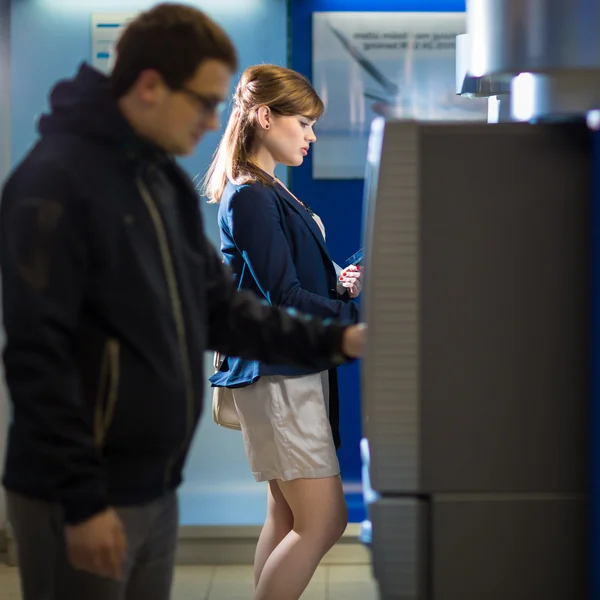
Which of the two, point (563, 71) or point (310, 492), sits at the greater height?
point (563, 71)

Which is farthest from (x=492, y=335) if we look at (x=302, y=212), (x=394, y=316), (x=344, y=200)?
(x=344, y=200)

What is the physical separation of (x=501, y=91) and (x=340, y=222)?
158 cm

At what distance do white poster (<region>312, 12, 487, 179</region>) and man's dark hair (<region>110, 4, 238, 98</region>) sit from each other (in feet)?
6.51

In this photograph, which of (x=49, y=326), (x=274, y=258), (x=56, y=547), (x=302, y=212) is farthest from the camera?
(x=302, y=212)

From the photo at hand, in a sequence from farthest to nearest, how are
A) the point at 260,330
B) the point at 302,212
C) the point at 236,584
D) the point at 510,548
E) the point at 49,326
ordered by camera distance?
1. the point at 236,584
2. the point at 302,212
3. the point at 260,330
4. the point at 510,548
5. the point at 49,326

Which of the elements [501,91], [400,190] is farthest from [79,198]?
[501,91]

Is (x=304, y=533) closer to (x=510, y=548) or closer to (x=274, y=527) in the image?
(x=274, y=527)

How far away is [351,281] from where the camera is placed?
2.39m

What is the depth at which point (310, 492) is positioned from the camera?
7.52ft

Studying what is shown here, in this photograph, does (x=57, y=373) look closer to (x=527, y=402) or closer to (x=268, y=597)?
(x=527, y=402)

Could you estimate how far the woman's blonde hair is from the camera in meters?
2.35

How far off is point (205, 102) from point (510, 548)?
0.79 meters

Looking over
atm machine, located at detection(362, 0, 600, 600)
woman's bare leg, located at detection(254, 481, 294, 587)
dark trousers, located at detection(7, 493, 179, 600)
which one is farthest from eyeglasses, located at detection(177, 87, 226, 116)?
woman's bare leg, located at detection(254, 481, 294, 587)

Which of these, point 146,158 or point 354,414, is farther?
point 354,414
